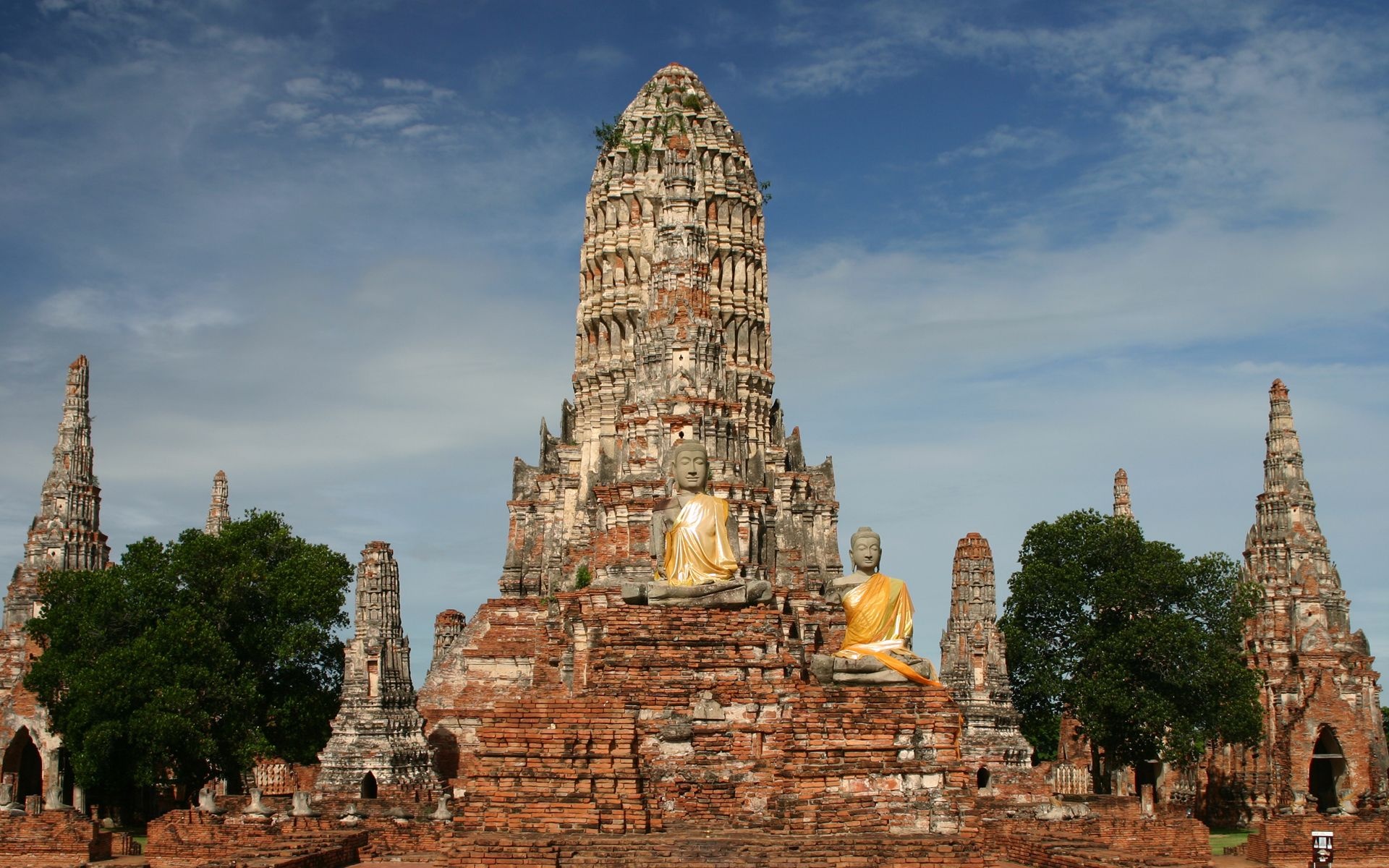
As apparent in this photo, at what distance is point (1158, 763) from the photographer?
139 ft

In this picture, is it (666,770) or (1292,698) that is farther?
(1292,698)

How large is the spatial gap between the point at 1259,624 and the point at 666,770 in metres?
34.5

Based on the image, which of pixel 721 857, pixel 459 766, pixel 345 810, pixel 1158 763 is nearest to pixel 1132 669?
pixel 1158 763

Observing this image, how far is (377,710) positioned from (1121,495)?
29.9 m

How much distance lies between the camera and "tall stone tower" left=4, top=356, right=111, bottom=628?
44.7 m

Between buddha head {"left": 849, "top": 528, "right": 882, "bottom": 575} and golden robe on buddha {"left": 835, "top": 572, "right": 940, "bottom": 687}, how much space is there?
1.20 metres

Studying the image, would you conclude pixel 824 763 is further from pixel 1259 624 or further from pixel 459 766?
pixel 1259 624

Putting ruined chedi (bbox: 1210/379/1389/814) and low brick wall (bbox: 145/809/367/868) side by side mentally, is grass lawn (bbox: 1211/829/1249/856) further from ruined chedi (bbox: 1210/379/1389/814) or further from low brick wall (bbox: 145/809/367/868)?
low brick wall (bbox: 145/809/367/868)

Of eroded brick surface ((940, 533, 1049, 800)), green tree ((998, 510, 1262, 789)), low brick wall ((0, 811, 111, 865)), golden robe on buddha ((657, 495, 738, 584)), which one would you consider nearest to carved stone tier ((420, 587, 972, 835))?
golden robe on buddha ((657, 495, 738, 584))

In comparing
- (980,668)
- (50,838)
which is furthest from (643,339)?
(50,838)

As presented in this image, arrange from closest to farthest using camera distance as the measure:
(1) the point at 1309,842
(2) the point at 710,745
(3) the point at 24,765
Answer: (2) the point at 710,745, (1) the point at 1309,842, (3) the point at 24,765

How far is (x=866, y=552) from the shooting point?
20.3 meters

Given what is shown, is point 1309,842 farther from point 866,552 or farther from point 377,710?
point 377,710

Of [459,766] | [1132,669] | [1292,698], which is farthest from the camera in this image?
[1292,698]
